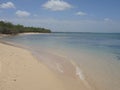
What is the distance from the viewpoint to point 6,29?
8081cm

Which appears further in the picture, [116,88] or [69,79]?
[69,79]

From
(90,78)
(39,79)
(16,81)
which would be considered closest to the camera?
(16,81)

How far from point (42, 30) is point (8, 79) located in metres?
137

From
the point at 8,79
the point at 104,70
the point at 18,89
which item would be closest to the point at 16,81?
the point at 8,79

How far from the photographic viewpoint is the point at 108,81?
30.8 ft

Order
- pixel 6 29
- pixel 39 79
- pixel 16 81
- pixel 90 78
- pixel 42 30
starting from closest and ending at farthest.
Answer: pixel 16 81 → pixel 39 79 → pixel 90 78 → pixel 6 29 → pixel 42 30

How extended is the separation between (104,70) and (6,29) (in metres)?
73.2

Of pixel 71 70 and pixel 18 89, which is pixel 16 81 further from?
pixel 71 70

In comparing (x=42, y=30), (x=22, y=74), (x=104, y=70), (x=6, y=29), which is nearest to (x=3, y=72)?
(x=22, y=74)

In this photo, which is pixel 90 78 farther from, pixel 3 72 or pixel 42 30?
pixel 42 30

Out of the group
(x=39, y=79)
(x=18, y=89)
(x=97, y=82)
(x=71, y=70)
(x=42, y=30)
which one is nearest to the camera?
(x=18, y=89)

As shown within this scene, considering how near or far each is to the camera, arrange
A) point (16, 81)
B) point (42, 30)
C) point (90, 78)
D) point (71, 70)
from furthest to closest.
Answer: point (42, 30) < point (71, 70) < point (90, 78) < point (16, 81)

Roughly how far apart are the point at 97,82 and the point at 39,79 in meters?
2.57

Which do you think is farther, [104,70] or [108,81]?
[104,70]
